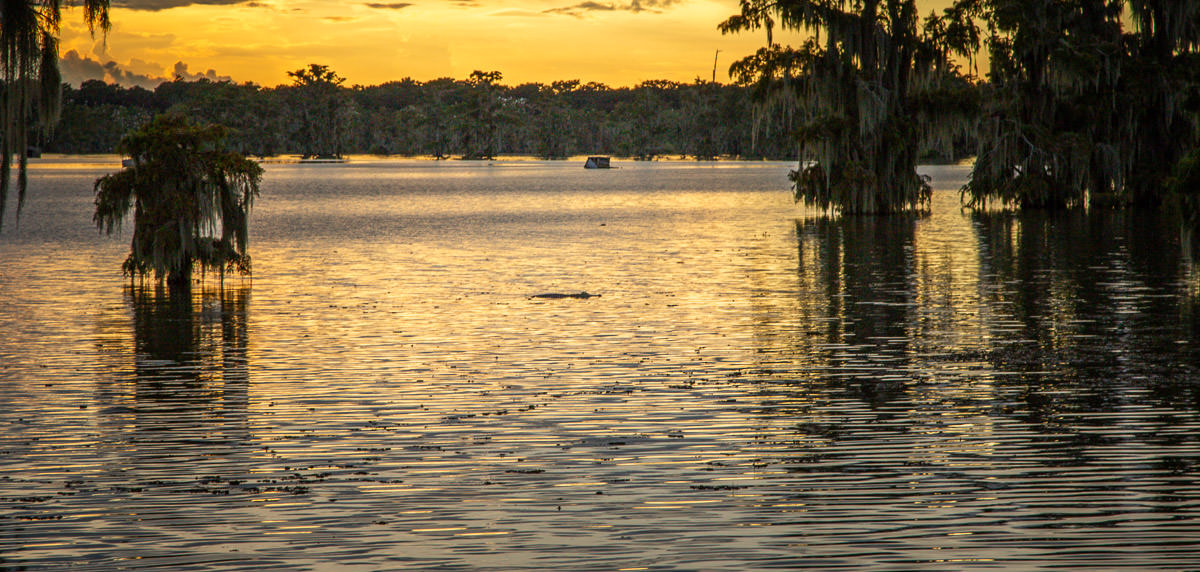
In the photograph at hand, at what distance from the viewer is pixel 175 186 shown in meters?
26.1

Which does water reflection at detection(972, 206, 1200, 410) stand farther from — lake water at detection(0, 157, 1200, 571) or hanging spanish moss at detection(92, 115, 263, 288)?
hanging spanish moss at detection(92, 115, 263, 288)

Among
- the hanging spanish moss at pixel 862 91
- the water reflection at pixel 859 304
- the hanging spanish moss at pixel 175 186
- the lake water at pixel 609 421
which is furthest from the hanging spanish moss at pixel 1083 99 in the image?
the hanging spanish moss at pixel 175 186

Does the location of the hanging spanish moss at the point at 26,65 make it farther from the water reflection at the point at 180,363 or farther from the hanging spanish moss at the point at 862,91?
the hanging spanish moss at the point at 862,91

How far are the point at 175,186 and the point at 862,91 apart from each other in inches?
1195

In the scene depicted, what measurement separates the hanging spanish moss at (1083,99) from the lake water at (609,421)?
24583 millimetres

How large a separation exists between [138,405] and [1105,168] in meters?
49.3

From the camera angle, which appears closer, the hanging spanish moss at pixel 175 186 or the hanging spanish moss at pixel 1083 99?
the hanging spanish moss at pixel 175 186

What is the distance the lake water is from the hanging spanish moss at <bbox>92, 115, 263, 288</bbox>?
123 centimetres

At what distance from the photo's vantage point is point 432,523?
9430 millimetres

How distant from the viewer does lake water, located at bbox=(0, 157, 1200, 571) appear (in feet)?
29.4

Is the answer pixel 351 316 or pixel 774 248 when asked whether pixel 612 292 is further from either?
pixel 774 248

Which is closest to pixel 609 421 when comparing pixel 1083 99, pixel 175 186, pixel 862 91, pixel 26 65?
pixel 26 65

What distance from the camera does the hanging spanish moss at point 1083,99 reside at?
175 ft

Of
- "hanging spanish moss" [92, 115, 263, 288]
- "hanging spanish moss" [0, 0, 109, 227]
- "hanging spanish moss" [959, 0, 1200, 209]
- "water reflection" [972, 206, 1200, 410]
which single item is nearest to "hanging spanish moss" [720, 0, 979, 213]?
"hanging spanish moss" [959, 0, 1200, 209]
